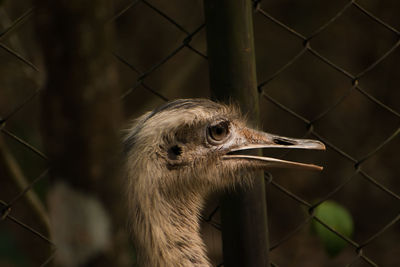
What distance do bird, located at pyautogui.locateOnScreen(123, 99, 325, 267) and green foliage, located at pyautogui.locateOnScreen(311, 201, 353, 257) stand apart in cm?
25

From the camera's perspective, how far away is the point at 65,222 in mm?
628

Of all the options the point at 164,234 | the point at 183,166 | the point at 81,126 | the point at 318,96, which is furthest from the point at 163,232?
the point at 318,96

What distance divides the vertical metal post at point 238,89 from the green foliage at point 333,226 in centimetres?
31

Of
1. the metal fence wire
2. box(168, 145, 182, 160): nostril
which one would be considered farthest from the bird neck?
the metal fence wire

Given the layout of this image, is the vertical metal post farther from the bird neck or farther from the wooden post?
the wooden post

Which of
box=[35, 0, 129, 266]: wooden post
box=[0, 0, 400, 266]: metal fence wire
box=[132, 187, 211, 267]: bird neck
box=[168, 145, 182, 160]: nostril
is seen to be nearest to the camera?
box=[35, 0, 129, 266]: wooden post

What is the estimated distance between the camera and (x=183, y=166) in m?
1.62

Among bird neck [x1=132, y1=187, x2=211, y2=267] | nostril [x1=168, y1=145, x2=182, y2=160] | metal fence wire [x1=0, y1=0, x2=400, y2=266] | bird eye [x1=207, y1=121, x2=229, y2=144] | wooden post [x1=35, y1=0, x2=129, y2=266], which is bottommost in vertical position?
wooden post [x1=35, y1=0, x2=129, y2=266]

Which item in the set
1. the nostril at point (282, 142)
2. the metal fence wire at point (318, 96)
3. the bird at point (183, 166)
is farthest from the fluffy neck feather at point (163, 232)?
the metal fence wire at point (318, 96)

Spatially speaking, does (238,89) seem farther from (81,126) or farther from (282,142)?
(81,126)

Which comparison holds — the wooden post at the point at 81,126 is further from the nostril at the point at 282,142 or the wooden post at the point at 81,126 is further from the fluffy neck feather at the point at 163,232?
the nostril at the point at 282,142

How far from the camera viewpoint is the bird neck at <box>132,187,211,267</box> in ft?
4.88

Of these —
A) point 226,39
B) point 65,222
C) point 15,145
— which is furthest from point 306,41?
point 15,145

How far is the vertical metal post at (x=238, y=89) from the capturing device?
1.33 metres
